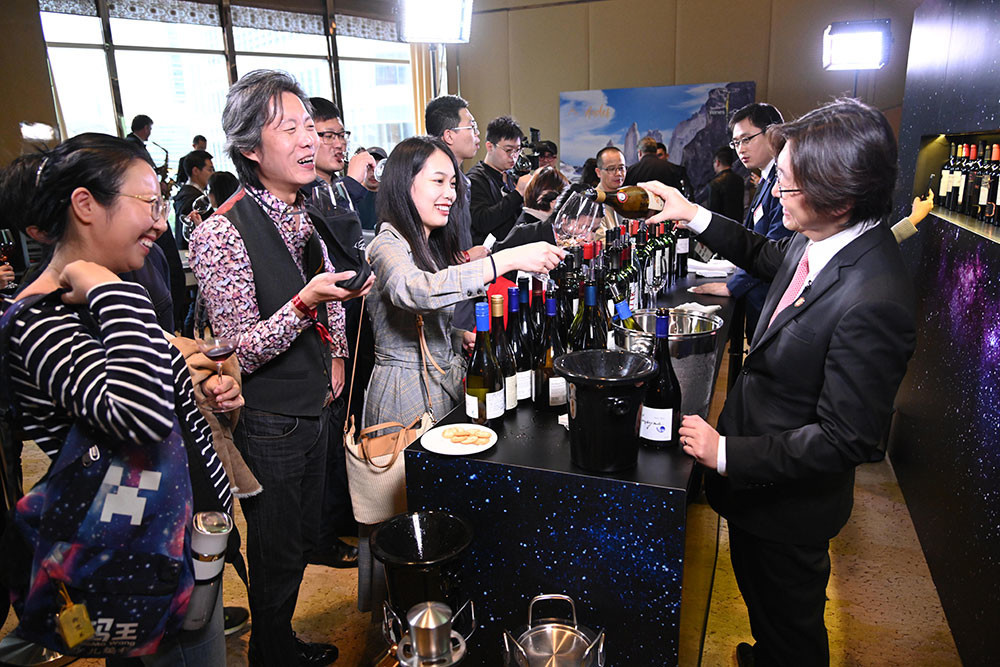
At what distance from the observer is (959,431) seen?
96.0 inches

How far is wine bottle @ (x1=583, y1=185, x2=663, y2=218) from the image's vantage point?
2.26 m

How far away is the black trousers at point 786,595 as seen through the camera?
5.23 ft

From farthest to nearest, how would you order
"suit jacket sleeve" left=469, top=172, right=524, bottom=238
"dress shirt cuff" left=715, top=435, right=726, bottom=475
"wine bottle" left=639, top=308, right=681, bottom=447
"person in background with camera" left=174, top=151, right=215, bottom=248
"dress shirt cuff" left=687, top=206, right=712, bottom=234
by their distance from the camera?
"person in background with camera" left=174, top=151, right=215, bottom=248 → "suit jacket sleeve" left=469, top=172, right=524, bottom=238 → "dress shirt cuff" left=687, top=206, right=712, bottom=234 → "wine bottle" left=639, top=308, right=681, bottom=447 → "dress shirt cuff" left=715, top=435, right=726, bottom=475

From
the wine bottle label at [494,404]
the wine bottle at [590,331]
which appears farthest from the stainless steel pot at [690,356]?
the wine bottle label at [494,404]

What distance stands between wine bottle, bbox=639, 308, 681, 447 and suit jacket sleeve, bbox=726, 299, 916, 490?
23 cm

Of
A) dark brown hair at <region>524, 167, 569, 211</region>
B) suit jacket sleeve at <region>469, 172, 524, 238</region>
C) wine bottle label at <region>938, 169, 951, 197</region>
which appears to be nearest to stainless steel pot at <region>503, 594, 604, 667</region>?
dark brown hair at <region>524, 167, 569, 211</region>

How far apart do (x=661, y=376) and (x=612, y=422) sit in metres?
0.27

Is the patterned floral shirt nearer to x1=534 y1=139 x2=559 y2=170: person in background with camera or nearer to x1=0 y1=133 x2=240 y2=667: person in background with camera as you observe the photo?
x1=0 y1=133 x2=240 y2=667: person in background with camera

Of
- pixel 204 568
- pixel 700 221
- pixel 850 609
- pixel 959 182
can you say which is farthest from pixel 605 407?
pixel 959 182

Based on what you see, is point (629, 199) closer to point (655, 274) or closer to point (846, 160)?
point (655, 274)

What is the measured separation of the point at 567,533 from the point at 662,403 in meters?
0.39

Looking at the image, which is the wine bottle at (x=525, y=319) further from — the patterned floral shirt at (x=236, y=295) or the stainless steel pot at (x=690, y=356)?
Answer: the patterned floral shirt at (x=236, y=295)

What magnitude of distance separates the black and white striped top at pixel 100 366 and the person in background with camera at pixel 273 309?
0.44 metres

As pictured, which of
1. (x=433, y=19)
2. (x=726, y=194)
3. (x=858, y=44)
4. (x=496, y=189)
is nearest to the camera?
(x=496, y=189)
